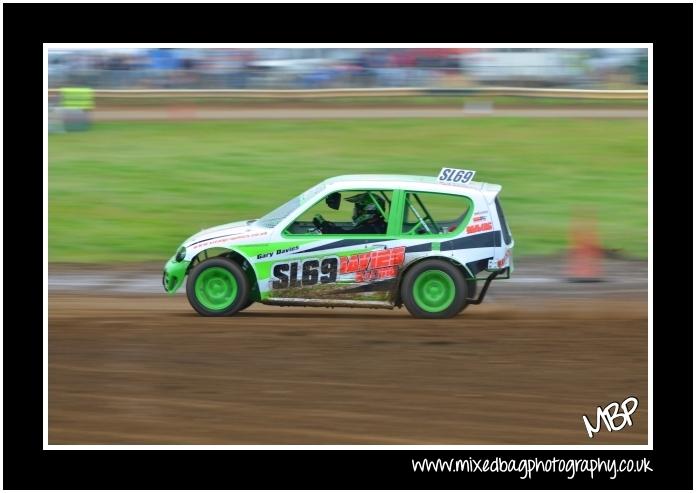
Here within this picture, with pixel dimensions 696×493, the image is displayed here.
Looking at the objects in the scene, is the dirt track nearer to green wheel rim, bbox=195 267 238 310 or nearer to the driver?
green wheel rim, bbox=195 267 238 310

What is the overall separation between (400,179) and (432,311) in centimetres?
157

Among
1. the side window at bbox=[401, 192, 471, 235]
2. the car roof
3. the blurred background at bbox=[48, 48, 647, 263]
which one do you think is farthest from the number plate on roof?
the blurred background at bbox=[48, 48, 647, 263]

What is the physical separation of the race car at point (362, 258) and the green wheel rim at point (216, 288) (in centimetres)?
1

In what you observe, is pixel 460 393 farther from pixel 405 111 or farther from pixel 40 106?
pixel 405 111

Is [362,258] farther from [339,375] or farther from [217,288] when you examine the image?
[339,375]

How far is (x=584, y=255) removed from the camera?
50.4ft

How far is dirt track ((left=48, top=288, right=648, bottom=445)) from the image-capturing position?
8461 millimetres

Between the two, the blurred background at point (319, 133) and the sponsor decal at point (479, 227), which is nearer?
the sponsor decal at point (479, 227)

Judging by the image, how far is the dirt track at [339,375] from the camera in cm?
846

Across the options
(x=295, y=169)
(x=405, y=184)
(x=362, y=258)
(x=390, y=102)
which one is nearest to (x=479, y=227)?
(x=405, y=184)

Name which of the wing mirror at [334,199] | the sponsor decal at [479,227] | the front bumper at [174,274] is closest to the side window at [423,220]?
the sponsor decal at [479,227]

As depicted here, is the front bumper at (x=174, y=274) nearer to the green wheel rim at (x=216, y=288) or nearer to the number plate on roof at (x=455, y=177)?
the green wheel rim at (x=216, y=288)

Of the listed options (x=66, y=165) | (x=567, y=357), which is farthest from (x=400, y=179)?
(x=66, y=165)
